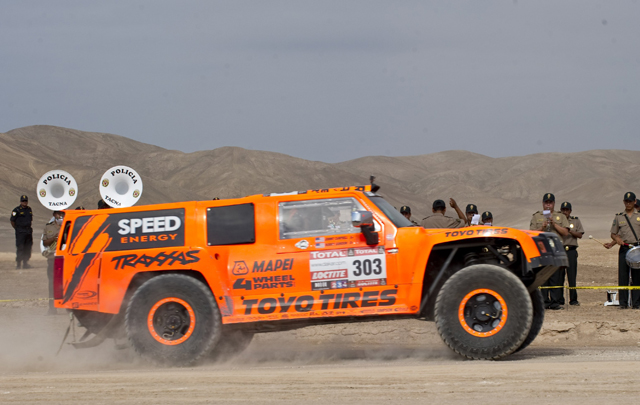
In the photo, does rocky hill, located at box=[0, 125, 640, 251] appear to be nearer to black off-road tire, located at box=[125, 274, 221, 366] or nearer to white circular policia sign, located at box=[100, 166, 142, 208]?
white circular policia sign, located at box=[100, 166, 142, 208]

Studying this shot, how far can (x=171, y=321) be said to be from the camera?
31.2 feet

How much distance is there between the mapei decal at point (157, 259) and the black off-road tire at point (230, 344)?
959mm

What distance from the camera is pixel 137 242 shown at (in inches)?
384

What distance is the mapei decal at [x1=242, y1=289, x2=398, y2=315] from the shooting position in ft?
30.3

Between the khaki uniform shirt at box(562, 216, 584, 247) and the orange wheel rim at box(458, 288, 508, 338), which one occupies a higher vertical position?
the khaki uniform shirt at box(562, 216, 584, 247)

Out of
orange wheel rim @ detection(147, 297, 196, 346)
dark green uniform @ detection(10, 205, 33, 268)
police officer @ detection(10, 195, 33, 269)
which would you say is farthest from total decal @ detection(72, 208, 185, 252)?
dark green uniform @ detection(10, 205, 33, 268)

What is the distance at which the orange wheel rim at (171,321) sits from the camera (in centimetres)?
946

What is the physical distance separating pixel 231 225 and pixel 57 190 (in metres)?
20.6

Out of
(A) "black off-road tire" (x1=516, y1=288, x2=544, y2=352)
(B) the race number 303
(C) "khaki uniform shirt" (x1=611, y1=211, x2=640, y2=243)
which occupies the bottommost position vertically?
(A) "black off-road tire" (x1=516, y1=288, x2=544, y2=352)

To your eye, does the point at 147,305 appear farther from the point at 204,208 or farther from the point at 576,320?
the point at 576,320

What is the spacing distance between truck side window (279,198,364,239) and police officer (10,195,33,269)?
568 inches

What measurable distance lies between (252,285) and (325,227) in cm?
108

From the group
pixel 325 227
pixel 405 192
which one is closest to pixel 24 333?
pixel 325 227

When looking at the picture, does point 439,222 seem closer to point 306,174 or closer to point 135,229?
point 135,229
